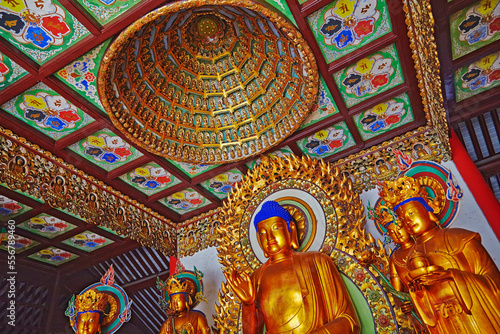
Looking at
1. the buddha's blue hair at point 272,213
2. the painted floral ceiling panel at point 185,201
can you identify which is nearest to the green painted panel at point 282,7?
the buddha's blue hair at point 272,213

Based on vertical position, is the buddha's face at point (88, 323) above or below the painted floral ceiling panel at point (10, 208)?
below

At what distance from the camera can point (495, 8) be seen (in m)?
3.49

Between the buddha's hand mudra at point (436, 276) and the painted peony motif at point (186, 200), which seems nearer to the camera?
the buddha's hand mudra at point (436, 276)

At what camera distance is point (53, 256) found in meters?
6.80

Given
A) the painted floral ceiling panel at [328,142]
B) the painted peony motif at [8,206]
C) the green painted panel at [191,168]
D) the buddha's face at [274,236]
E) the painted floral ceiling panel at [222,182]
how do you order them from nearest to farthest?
the buddha's face at [274,236]
the painted floral ceiling panel at [328,142]
the painted peony motif at [8,206]
the green painted panel at [191,168]
the painted floral ceiling panel at [222,182]

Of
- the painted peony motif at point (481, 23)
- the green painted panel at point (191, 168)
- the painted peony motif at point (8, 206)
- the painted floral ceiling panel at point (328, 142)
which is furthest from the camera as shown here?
the green painted panel at point (191, 168)

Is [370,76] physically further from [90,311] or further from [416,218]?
[90,311]

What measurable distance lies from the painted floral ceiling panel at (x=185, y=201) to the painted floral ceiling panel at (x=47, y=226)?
168 cm

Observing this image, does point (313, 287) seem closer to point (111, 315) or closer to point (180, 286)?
point (180, 286)

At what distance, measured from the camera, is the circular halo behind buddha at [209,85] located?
13.5 feet

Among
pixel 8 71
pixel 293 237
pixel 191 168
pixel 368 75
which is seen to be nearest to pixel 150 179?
pixel 191 168

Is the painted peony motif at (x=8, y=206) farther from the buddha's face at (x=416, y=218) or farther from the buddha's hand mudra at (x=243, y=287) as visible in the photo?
the buddha's face at (x=416, y=218)

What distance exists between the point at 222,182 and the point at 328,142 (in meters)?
1.81

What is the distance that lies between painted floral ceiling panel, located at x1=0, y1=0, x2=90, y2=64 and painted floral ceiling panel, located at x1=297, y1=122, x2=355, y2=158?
3.11 metres
